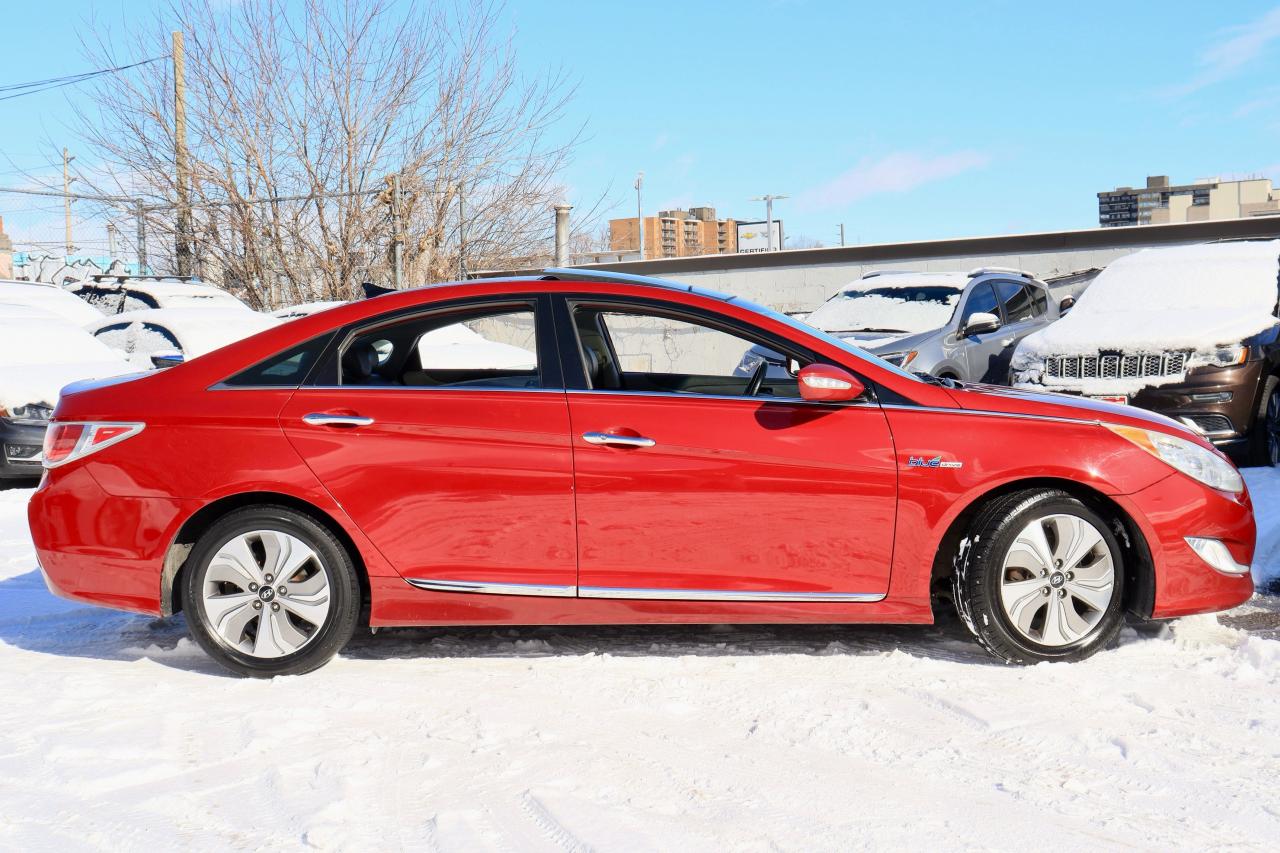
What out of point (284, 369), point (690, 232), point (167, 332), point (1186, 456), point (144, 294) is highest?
point (690, 232)

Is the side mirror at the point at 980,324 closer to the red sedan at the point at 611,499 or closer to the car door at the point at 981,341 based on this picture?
the car door at the point at 981,341

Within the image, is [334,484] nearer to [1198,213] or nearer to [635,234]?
[635,234]

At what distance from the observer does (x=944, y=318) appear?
464 inches

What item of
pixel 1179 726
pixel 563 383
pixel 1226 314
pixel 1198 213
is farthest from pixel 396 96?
pixel 1198 213

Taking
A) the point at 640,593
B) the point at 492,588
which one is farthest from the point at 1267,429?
the point at 492,588

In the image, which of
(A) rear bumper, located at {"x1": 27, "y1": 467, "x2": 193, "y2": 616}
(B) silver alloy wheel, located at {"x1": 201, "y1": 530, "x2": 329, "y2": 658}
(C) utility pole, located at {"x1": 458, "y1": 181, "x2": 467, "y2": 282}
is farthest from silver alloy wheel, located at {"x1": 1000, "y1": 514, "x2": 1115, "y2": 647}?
(C) utility pole, located at {"x1": 458, "y1": 181, "x2": 467, "y2": 282}

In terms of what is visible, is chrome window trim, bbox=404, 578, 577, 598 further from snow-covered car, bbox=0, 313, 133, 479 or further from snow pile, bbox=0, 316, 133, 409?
snow pile, bbox=0, 316, 133, 409

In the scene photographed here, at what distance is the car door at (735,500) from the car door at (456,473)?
0.38 ft

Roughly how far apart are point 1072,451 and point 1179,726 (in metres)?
1.09

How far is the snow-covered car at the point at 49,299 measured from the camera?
45.1ft

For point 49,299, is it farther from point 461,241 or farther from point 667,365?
point 667,365

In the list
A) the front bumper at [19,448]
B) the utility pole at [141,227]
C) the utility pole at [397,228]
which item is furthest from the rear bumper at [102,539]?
the utility pole at [141,227]

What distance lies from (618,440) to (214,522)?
161cm

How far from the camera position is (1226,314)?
31.4 feet
